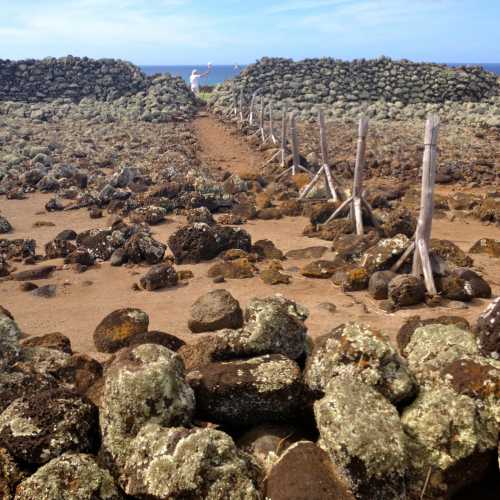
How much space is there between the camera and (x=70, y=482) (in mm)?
3852

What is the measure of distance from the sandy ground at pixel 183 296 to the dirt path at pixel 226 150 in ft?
30.2

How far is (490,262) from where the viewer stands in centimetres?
1067

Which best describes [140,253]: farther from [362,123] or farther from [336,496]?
[336,496]

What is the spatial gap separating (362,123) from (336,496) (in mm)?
9765

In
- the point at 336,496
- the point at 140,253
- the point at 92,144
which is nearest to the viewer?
the point at 336,496

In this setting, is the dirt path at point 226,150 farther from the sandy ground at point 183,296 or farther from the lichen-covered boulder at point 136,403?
the lichen-covered boulder at point 136,403

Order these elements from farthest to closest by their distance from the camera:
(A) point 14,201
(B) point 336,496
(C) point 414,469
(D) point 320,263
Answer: (A) point 14,201 < (D) point 320,263 < (C) point 414,469 < (B) point 336,496

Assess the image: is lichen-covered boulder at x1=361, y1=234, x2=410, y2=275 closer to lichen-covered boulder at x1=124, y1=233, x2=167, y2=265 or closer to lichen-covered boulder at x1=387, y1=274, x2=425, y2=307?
lichen-covered boulder at x1=387, y1=274, x2=425, y2=307

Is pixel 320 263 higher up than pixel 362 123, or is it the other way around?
pixel 362 123

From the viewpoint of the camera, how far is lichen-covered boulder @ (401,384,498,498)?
3.98 metres

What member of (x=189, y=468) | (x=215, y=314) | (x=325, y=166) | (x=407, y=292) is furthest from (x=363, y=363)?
(x=325, y=166)

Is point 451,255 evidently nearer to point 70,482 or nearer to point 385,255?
point 385,255

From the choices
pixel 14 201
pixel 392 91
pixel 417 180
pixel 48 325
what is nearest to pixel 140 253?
pixel 48 325

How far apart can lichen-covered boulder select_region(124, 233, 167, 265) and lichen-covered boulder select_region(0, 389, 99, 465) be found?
7.12 m
